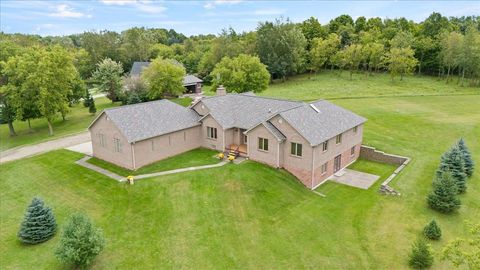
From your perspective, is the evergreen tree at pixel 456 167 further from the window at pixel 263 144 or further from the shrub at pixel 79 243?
the shrub at pixel 79 243

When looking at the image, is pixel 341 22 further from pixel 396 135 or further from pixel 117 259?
pixel 117 259

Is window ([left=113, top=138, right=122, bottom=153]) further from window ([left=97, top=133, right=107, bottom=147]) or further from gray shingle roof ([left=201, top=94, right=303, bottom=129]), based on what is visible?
gray shingle roof ([left=201, top=94, right=303, bottom=129])

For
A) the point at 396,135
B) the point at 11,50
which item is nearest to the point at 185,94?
the point at 11,50

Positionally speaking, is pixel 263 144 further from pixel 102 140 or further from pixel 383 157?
pixel 102 140

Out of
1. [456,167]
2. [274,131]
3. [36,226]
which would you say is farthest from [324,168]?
[36,226]

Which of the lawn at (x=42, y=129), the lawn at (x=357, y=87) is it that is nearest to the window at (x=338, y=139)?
the lawn at (x=357, y=87)
